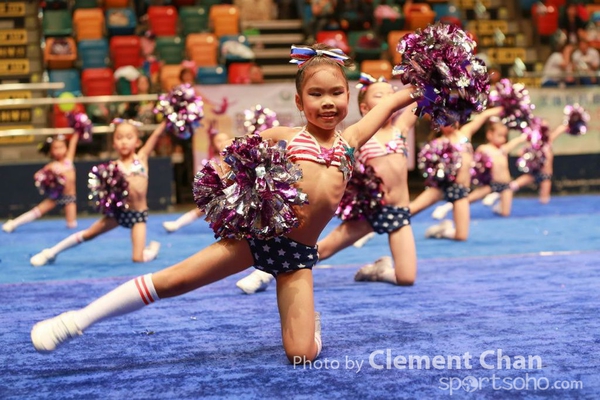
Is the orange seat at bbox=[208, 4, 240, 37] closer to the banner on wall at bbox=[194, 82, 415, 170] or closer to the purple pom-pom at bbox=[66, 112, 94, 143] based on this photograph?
the banner on wall at bbox=[194, 82, 415, 170]

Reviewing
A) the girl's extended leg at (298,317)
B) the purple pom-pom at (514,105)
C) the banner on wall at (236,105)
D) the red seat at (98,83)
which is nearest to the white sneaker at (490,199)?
the banner on wall at (236,105)

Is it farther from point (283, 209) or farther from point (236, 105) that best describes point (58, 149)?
point (283, 209)

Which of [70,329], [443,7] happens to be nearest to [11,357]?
[70,329]

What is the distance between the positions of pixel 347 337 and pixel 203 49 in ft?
32.3

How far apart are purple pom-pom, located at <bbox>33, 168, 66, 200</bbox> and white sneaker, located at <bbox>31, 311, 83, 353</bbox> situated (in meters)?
6.26

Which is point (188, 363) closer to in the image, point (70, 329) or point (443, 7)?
point (70, 329)

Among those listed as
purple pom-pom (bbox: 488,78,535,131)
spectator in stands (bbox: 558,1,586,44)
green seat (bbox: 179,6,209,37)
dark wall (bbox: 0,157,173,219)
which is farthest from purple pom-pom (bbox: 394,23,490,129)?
spectator in stands (bbox: 558,1,586,44)

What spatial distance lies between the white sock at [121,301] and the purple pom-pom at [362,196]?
212 centimetres

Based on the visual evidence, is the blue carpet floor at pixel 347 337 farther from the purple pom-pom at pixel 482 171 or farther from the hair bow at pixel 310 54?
the purple pom-pom at pixel 482 171

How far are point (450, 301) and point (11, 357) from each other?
90.4 inches

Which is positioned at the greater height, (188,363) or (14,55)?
(14,55)

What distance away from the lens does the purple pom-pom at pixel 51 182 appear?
9.34 m

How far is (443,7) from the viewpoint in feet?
48.6

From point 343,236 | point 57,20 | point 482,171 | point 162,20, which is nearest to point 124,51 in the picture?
point 162,20
